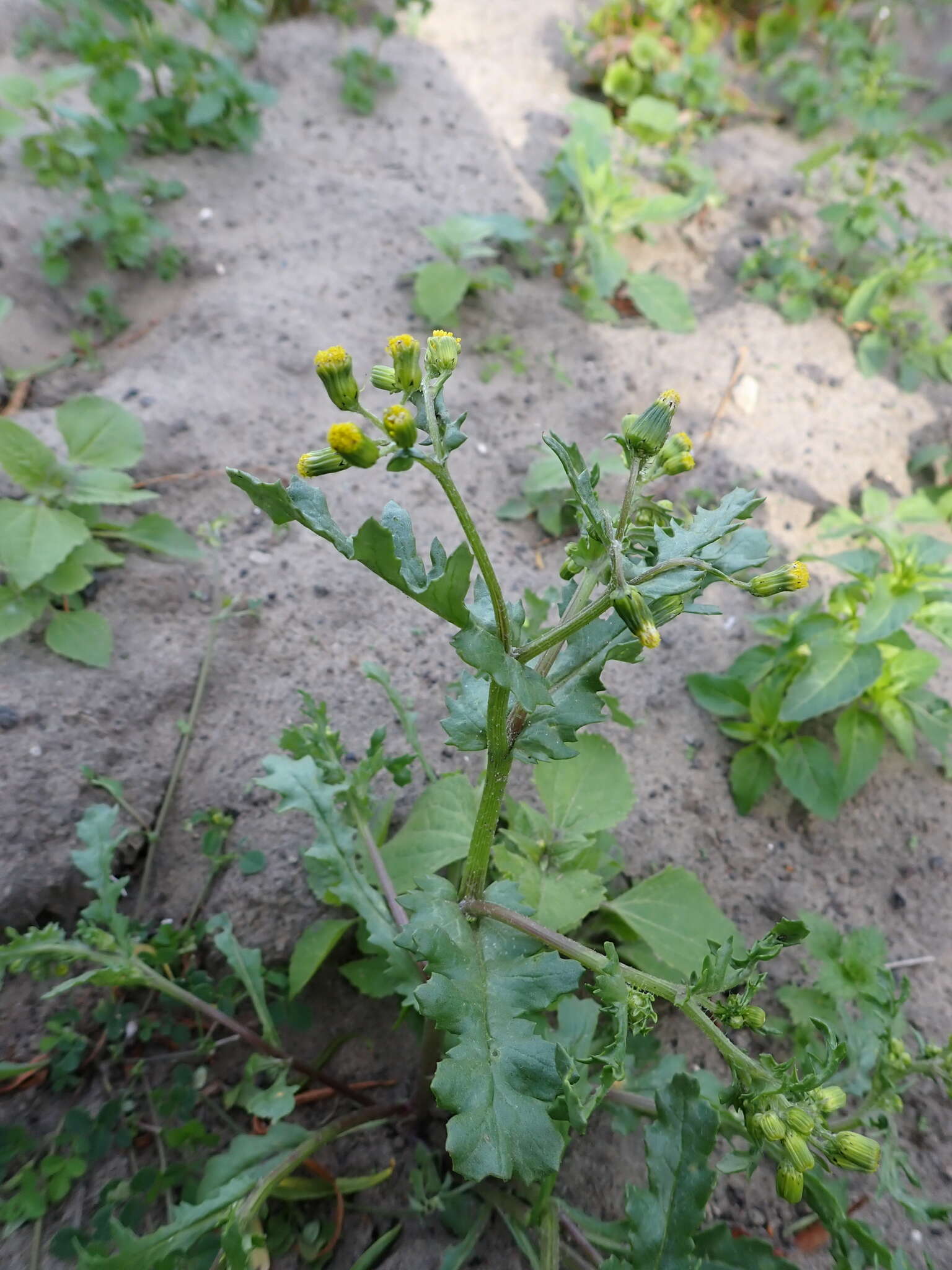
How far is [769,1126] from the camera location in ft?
3.58

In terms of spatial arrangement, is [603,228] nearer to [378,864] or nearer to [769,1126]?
[378,864]

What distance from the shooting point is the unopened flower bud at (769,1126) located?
3.57 ft

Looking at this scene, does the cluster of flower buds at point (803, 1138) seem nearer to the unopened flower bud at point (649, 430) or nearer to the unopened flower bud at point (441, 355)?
the unopened flower bud at point (649, 430)

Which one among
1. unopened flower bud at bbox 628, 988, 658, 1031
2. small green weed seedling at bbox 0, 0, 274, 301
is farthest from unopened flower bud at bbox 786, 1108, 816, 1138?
small green weed seedling at bbox 0, 0, 274, 301

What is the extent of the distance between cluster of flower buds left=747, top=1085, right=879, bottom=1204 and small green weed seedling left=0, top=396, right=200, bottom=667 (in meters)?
1.85

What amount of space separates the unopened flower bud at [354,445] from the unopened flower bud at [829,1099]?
1080 mm

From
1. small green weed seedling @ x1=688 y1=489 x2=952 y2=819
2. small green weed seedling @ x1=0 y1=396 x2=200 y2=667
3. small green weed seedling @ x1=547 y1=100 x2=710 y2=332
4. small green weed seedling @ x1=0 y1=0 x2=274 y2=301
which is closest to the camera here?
small green weed seedling @ x1=0 y1=396 x2=200 y2=667

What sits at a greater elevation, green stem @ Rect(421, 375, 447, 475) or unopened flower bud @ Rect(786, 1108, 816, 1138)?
green stem @ Rect(421, 375, 447, 475)

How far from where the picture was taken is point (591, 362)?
3412 millimetres

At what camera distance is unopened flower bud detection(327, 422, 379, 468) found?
39.9 inches

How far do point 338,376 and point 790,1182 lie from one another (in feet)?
4.18

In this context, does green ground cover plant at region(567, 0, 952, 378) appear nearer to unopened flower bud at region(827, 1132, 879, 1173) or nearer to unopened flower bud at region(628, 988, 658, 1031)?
unopened flower bud at region(628, 988, 658, 1031)

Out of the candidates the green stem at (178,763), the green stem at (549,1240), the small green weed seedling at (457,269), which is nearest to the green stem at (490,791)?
the green stem at (549,1240)

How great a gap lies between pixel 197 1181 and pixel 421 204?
3815mm
